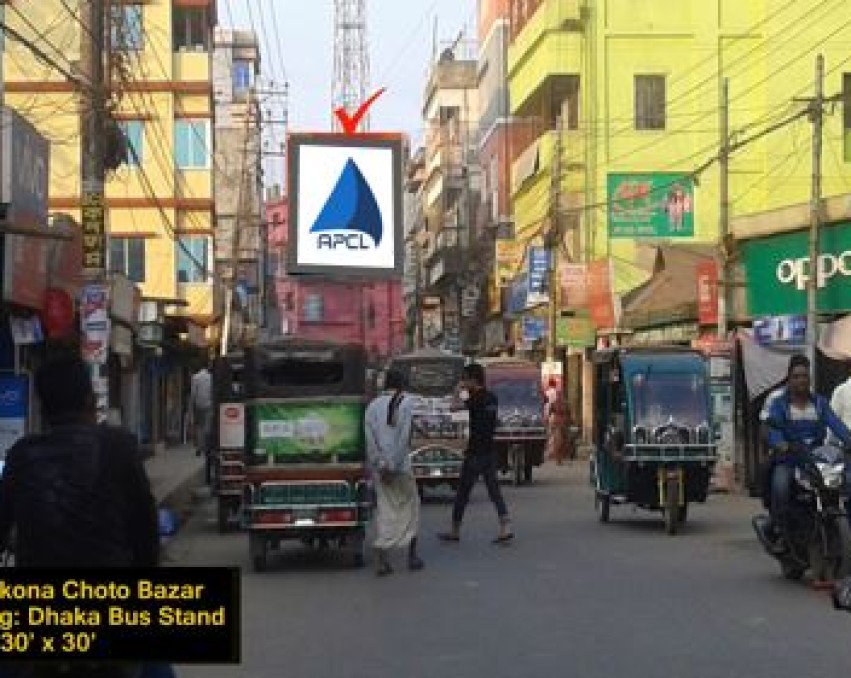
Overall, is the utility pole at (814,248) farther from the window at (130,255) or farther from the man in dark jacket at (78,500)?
the window at (130,255)

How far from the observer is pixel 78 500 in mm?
5598

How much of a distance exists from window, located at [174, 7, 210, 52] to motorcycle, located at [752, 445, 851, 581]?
1646 inches

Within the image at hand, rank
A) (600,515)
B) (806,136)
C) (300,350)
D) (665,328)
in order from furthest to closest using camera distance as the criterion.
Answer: (806,136)
(665,328)
(600,515)
(300,350)

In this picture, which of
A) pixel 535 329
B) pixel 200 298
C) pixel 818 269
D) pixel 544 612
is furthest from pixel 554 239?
pixel 544 612

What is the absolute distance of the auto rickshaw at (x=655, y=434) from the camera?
19.0 m

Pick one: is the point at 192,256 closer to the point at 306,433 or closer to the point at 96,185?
the point at 96,185

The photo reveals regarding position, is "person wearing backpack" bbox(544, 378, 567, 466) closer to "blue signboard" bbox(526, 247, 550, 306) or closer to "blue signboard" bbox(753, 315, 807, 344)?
"blue signboard" bbox(526, 247, 550, 306)

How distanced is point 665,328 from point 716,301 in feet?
20.8

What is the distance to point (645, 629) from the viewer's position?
11219 mm

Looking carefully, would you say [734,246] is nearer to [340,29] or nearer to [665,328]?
[665,328]

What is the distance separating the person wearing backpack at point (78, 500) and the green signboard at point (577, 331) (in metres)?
36.9

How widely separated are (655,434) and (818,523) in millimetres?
5913

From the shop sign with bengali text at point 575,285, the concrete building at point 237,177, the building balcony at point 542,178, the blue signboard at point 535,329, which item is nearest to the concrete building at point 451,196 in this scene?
the concrete building at point 237,177

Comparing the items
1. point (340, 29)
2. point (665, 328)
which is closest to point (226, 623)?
point (665, 328)
